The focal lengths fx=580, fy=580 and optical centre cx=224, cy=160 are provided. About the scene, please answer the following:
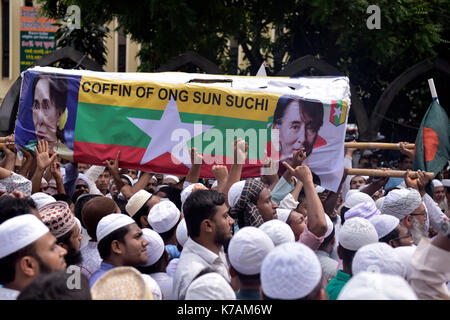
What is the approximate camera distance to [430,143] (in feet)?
19.7

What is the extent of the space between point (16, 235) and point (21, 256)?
103 millimetres

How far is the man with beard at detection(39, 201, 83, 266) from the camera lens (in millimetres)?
3760

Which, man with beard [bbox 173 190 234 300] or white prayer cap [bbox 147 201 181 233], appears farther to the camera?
white prayer cap [bbox 147 201 181 233]

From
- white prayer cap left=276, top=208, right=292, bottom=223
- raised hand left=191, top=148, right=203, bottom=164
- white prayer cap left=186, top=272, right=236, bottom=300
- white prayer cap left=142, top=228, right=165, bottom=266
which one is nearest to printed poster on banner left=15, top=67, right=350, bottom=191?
raised hand left=191, top=148, right=203, bottom=164

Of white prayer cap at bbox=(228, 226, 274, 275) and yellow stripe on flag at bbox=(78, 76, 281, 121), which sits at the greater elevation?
yellow stripe on flag at bbox=(78, 76, 281, 121)

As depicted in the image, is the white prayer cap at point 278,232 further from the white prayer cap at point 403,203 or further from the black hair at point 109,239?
the white prayer cap at point 403,203

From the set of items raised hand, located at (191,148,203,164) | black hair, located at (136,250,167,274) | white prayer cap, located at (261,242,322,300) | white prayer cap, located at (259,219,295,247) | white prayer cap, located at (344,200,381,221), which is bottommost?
black hair, located at (136,250,167,274)

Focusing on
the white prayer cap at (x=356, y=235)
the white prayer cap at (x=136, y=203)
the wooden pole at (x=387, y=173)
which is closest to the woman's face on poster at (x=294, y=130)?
the wooden pole at (x=387, y=173)

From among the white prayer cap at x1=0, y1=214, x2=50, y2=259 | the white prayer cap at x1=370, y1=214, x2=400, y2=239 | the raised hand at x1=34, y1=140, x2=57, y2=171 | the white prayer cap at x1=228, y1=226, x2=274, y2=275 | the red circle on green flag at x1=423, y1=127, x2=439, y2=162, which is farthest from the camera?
the red circle on green flag at x1=423, y1=127, x2=439, y2=162

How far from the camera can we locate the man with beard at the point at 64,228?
3760 millimetres

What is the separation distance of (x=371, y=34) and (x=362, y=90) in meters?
3.24

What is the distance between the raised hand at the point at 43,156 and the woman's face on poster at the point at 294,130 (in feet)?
7.04

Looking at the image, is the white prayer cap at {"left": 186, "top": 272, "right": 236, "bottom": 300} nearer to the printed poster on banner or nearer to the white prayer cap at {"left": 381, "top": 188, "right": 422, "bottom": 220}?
the white prayer cap at {"left": 381, "top": 188, "right": 422, "bottom": 220}

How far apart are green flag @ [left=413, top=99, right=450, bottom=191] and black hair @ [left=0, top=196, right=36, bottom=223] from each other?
12.5 ft
